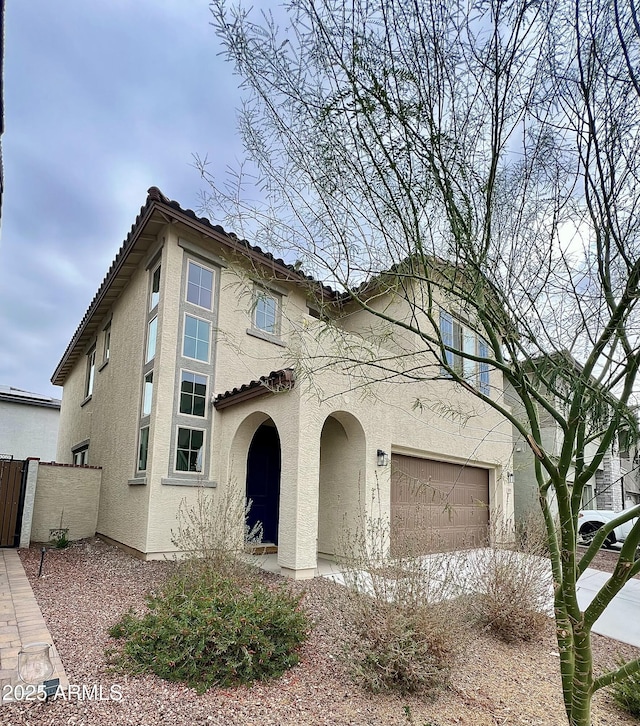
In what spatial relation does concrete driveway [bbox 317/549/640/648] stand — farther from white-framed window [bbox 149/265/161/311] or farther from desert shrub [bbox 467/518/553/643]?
white-framed window [bbox 149/265/161/311]

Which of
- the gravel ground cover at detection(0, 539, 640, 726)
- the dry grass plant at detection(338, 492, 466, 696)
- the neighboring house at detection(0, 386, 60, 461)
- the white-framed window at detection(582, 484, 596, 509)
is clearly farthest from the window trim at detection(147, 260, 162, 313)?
the neighboring house at detection(0, 386, 60, 461)

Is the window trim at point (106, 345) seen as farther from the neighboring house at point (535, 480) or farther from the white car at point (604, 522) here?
the white car at point (604, 522)

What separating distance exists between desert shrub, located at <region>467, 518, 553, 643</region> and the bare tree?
385 centimetres

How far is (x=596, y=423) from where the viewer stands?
10.2ft

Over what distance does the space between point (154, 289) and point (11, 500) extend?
6429 millimetres

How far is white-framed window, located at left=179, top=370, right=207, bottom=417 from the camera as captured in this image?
10.8 m

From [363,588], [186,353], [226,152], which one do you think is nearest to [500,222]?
[226,152]

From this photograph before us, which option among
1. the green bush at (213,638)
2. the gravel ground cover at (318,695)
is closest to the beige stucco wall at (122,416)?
the gravel ground cover at (318,695)

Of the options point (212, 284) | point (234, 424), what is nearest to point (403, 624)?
point (234, 424)

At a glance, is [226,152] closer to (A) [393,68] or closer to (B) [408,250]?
(A) [393,68]

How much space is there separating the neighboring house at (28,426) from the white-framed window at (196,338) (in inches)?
719


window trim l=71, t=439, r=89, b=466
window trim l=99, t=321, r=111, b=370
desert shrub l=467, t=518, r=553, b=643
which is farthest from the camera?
window trim l=71, t=439, r=89, b=466

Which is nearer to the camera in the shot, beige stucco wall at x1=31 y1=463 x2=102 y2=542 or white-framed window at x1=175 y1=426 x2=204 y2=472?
white-framed window at x1=175 y1=426 x2=204 y2=472

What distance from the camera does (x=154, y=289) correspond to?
38.6 ft
